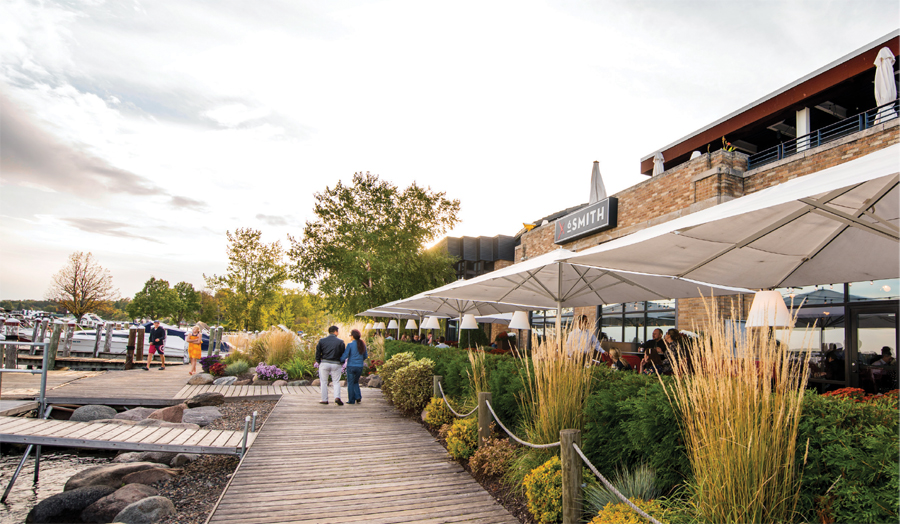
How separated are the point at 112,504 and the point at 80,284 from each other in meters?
43.1

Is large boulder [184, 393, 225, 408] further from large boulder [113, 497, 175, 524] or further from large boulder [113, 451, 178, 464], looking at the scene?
large boulder [113, 497, 175, 524]

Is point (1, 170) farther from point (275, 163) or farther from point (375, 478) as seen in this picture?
point (275, 163)

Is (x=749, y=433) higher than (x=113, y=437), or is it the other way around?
(x=749, y=433)

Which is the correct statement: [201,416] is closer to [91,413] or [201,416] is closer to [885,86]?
[91,413]

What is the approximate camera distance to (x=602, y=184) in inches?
592

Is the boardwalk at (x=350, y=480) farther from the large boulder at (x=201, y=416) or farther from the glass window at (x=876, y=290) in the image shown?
the glass window at (x=876, y=290)

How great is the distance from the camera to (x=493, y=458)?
16.0 ft

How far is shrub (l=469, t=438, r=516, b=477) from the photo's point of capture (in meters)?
4.74

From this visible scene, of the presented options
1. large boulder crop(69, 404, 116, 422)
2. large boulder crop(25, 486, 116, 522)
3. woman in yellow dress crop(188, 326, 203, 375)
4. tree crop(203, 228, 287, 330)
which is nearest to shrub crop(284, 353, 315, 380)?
woman in yellow dress crop(188, 326, 203, 375)

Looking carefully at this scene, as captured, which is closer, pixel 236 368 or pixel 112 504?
pixel 112 504

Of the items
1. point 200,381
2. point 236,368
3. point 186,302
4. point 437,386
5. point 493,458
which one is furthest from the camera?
point 186,302

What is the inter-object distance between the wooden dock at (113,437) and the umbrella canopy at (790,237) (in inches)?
225

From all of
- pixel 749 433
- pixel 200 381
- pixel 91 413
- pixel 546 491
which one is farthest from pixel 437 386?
pixel 200 381

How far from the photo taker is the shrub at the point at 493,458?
187 inches
